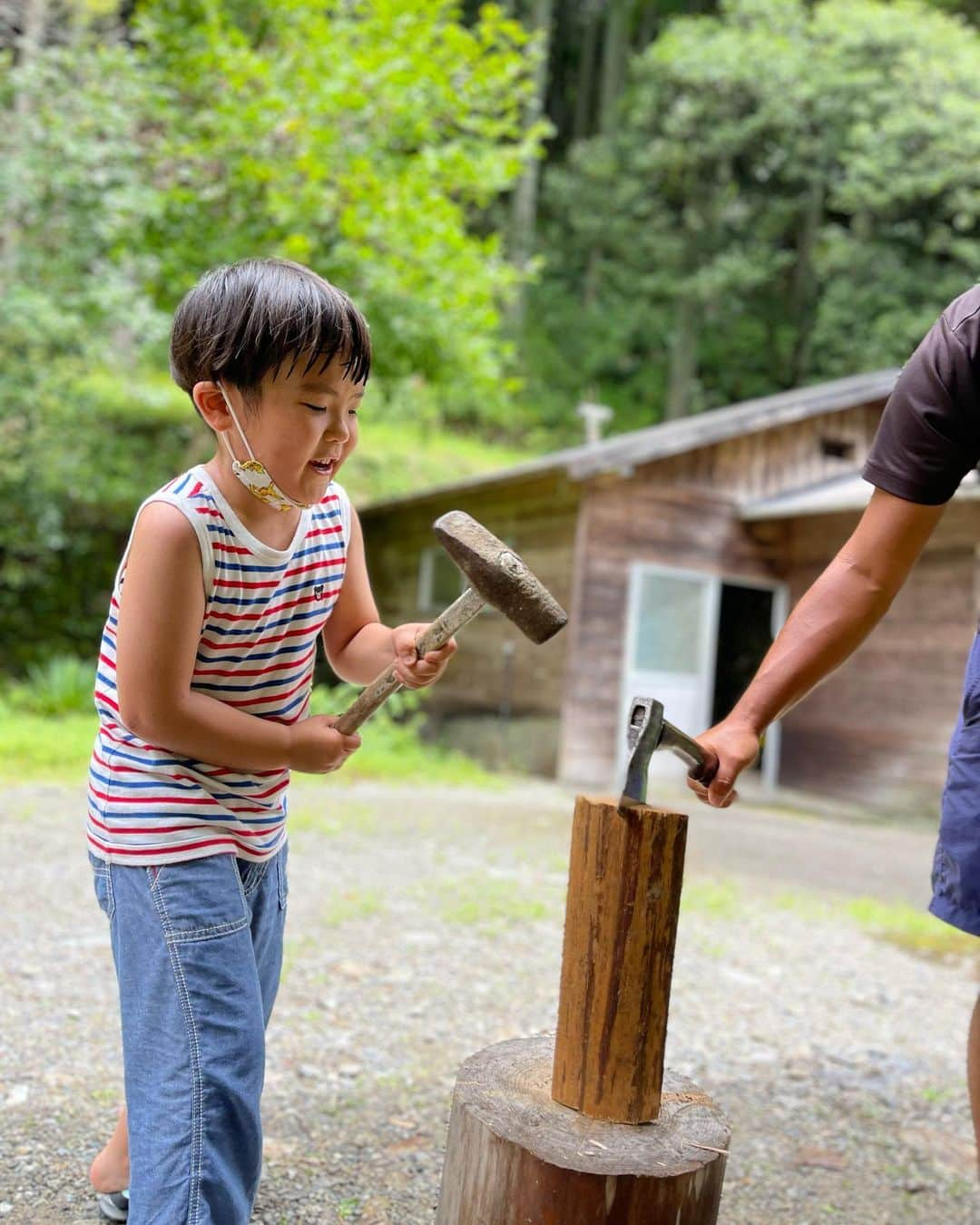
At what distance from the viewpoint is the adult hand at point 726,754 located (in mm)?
1722

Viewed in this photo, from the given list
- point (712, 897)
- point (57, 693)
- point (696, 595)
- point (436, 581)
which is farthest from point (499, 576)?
point (436, 581)

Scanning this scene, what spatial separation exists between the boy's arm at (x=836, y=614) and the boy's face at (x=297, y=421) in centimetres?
77

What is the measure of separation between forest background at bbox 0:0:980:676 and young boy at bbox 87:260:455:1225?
350 inches

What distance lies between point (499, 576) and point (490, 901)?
3.72 meters

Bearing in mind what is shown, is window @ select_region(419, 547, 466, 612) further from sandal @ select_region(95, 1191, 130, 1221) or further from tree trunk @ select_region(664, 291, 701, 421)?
tree trunk @ select_region(664, 291, 701, 421)

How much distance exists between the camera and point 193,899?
5.27ft

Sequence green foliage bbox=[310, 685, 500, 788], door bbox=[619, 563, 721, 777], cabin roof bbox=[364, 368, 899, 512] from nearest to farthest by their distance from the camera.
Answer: green foliage bbox=[310, 685, 500, 788] < cabin roof bbox=[364, 368, 899, 512] < door bbox=[619, 563, 721, 777]

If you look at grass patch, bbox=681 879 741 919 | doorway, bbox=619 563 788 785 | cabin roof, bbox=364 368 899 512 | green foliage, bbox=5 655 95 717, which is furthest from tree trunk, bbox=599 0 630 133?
grass patch, bbox=681 879 741 919

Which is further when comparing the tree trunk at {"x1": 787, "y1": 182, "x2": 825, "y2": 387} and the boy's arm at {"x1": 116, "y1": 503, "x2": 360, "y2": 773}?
the tree trunk at {"x1": 787, "y1": 182, "x2": 825, "y2": 387}

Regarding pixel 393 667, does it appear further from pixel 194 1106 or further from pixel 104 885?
pixel 194 1106

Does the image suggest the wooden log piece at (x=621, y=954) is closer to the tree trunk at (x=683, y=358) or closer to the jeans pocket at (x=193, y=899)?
the jeans pocket at (x=193, y=899)

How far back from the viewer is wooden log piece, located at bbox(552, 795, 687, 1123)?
64.0 inches

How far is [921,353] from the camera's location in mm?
1749

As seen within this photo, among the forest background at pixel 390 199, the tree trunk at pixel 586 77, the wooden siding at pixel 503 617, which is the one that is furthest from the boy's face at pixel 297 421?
the tree trunk at pixel 586 77
